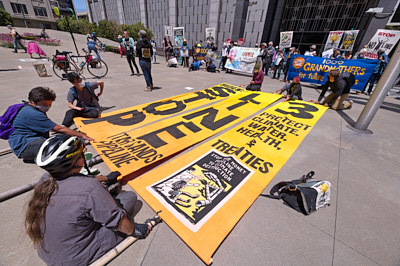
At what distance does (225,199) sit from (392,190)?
9.41 feet

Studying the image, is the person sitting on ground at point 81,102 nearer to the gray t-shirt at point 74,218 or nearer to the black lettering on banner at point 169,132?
the black lettering on banner at point 169,132

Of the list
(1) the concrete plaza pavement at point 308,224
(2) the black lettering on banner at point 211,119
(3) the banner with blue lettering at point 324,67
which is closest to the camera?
(1) the concrete plaza pavement at point 308,224

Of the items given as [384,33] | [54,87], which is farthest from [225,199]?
[384,33]

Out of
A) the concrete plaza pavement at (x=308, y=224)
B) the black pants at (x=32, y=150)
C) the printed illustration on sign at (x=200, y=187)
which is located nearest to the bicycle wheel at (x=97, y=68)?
the concrete plaza pavement at (x=308, y=224)

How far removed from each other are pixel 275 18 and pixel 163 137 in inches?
805

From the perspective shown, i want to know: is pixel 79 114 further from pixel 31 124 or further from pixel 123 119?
pixel 31 124

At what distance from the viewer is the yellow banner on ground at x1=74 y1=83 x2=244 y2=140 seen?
3.94m

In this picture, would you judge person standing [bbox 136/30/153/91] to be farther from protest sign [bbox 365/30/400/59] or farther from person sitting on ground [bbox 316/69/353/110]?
protest sign [bbox 365/30/400/59]

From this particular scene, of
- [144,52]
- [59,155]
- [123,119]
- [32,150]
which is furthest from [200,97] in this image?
[59,155]

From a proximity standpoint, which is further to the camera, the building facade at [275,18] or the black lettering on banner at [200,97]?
the building facade at [275,18]

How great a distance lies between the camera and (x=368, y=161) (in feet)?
11.1

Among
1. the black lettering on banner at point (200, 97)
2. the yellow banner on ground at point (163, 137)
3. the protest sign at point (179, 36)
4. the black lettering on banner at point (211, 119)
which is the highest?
the protest sign at point (179, 36)

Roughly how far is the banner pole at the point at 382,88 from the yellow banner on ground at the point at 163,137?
9.01 feet

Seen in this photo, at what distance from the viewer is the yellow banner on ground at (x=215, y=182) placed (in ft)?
6.48
